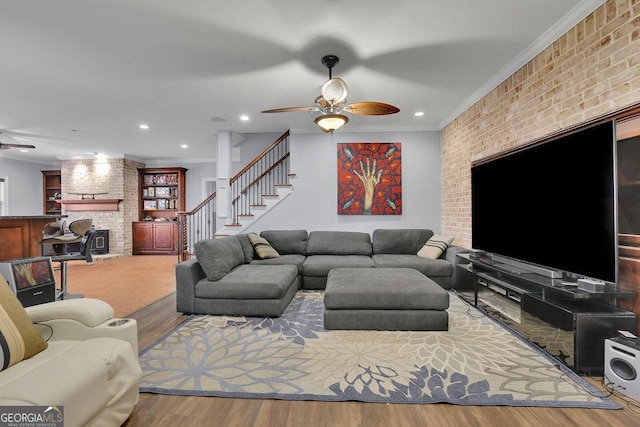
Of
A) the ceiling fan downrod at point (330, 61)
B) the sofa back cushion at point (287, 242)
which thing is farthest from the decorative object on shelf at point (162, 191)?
the ceiling fan downrod at point (330, 61)

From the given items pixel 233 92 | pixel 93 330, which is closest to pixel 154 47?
pixel 233 92

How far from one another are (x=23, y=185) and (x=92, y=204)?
7.17ft

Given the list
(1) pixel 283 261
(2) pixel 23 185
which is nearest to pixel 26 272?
(1) pixel 283 261

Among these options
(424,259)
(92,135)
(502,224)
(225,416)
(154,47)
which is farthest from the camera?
(92,135)

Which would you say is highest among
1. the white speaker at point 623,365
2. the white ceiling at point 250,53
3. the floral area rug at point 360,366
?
the white ceiling at point 250,53

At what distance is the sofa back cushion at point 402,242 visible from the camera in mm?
4684

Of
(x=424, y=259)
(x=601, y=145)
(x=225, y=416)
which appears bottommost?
(x=225, y=416)

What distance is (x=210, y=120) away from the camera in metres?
4.89

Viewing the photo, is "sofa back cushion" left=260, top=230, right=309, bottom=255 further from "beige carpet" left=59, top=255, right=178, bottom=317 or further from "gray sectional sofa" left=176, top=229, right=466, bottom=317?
"beige carpet" left=59, top=255, right=178, bottom=317

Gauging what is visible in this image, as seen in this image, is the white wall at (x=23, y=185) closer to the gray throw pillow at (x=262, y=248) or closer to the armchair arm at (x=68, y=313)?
the gray throw pillow at (x=262, y=248)

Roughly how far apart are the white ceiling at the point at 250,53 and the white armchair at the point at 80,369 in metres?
2.21

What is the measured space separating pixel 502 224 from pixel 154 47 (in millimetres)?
3831

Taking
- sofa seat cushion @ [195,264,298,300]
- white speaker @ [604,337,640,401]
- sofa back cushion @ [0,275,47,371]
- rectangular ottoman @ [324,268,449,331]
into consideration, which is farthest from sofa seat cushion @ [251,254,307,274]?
white speaker @ [604,337,640,401]

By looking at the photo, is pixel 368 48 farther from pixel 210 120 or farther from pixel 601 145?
pixel 210 120
